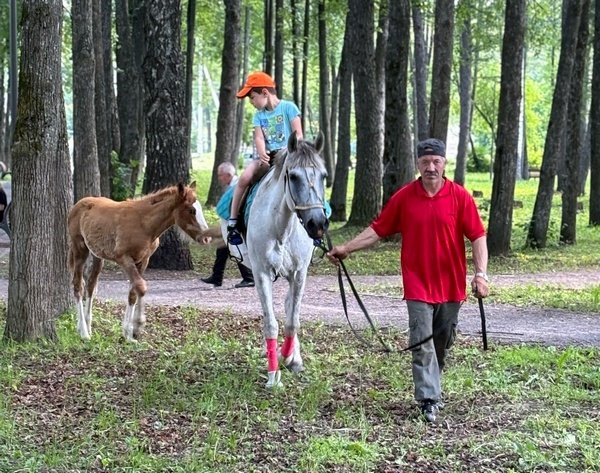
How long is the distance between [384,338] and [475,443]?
3906 millimetres

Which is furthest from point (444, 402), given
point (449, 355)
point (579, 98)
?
point (579, 98)

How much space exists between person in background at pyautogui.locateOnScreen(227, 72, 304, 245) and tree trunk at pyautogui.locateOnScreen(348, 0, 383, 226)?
1214 cm

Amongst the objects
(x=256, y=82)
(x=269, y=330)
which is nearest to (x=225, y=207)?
(x=256, y=82)

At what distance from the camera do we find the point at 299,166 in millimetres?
7625

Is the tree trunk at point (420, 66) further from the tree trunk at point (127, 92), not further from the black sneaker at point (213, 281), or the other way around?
the black sneaker at point (213, 281)

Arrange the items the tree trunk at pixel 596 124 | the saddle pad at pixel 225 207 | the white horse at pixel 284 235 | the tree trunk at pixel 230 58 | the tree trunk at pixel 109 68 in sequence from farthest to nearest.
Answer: the tree trunk at pixel 230 58 → the tree trunk at pixel 109 68 → the tree trunk at pixel 596 124 → the saddle pad at pixel 225 207 → the white horse at pixel 284 235

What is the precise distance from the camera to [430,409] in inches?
277

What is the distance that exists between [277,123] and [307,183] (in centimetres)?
169

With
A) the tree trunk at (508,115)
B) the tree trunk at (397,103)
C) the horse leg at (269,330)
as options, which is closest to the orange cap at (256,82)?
the horse leg at (269,330)

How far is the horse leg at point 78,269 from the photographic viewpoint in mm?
10062

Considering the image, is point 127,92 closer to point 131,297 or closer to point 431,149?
point 131,297

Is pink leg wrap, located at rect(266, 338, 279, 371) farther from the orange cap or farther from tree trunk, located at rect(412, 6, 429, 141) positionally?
tree trunk, located at rect(412, 6, 429, 141)

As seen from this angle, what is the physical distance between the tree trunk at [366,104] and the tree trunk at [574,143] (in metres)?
4.46

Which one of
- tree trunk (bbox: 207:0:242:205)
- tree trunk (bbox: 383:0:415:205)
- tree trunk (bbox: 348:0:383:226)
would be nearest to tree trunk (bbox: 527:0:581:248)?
tree trunk (bbox: 383:0:415:205)
